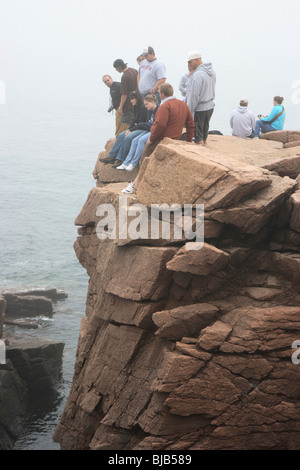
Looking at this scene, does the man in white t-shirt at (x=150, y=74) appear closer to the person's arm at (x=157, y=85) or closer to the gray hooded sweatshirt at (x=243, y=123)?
the person's arm at (x=157, y=85)

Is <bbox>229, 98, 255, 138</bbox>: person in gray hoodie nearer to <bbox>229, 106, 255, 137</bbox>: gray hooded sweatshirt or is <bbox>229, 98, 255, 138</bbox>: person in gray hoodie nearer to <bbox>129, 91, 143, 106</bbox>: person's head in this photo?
<bbox>229, 106, 255, 137</bbox>: gray hooded sweatshirt

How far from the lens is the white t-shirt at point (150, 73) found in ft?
85.5

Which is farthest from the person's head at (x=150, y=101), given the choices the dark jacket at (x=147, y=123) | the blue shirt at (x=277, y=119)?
the blue shirt at (x=277, y=119)

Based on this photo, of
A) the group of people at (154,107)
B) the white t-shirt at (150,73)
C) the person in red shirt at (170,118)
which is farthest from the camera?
the white t-shirt at (150,73)

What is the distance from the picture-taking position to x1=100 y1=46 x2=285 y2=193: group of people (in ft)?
72.8

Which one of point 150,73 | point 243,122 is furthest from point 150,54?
point 243,122

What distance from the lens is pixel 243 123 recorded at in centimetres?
3069

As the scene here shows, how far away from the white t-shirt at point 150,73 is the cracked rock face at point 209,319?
5566 millimetres

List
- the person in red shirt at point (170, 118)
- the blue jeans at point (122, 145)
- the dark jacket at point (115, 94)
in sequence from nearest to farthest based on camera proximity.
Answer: the person in red shirt at point (170, 118), the blue jeans at point (122, 145), the dark jacket at point (115, 94)

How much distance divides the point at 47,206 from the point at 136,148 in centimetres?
8380

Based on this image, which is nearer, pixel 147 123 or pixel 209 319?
pixel 209 319

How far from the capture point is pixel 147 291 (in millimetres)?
20375

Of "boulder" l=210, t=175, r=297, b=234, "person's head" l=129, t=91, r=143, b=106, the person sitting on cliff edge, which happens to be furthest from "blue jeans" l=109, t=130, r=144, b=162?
"boulder" l=210, t=175, r=297, b=234
